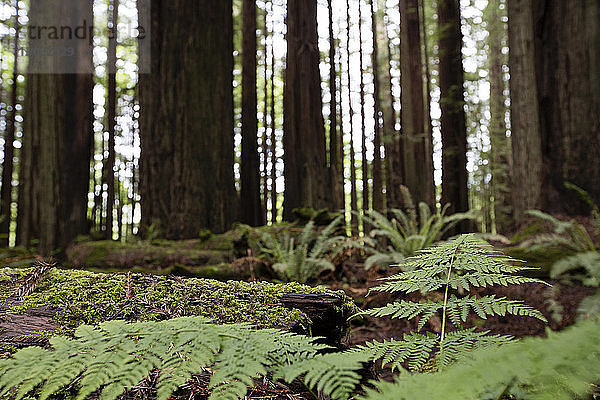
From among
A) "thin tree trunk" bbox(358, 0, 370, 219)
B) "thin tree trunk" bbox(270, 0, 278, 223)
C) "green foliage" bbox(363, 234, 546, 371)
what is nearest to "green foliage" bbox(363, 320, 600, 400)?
"green foliage" bbox(363, 234, 546, 371)

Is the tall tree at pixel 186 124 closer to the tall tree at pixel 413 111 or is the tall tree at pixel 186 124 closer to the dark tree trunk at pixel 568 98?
the tall tree at pixel 413 111

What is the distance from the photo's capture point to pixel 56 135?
23.6 feet

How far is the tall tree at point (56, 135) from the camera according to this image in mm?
7074

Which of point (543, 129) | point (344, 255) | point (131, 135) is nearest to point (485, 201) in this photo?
point (543, 129)

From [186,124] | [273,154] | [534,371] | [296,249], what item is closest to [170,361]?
[534,371]

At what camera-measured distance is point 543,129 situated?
5.62 meters

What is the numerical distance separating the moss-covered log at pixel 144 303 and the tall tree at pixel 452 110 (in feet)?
24.1

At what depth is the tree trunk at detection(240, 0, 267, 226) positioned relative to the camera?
1135cm

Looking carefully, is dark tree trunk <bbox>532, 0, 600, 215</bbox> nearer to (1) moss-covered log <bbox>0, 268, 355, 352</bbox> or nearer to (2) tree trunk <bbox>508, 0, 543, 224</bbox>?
(2) tree trunk <bbox>508, 0, 543, 224</bbox>

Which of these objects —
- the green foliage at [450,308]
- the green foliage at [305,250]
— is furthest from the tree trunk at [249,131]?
the green foliage at [450,308]

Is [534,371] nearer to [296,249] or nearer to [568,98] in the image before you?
[296,249]

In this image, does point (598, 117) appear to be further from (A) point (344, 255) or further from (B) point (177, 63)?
(B) point (177, 63)

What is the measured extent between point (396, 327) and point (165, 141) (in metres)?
4.57

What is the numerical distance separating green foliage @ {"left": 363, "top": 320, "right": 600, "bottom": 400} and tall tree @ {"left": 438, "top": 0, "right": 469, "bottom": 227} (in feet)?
26.9
